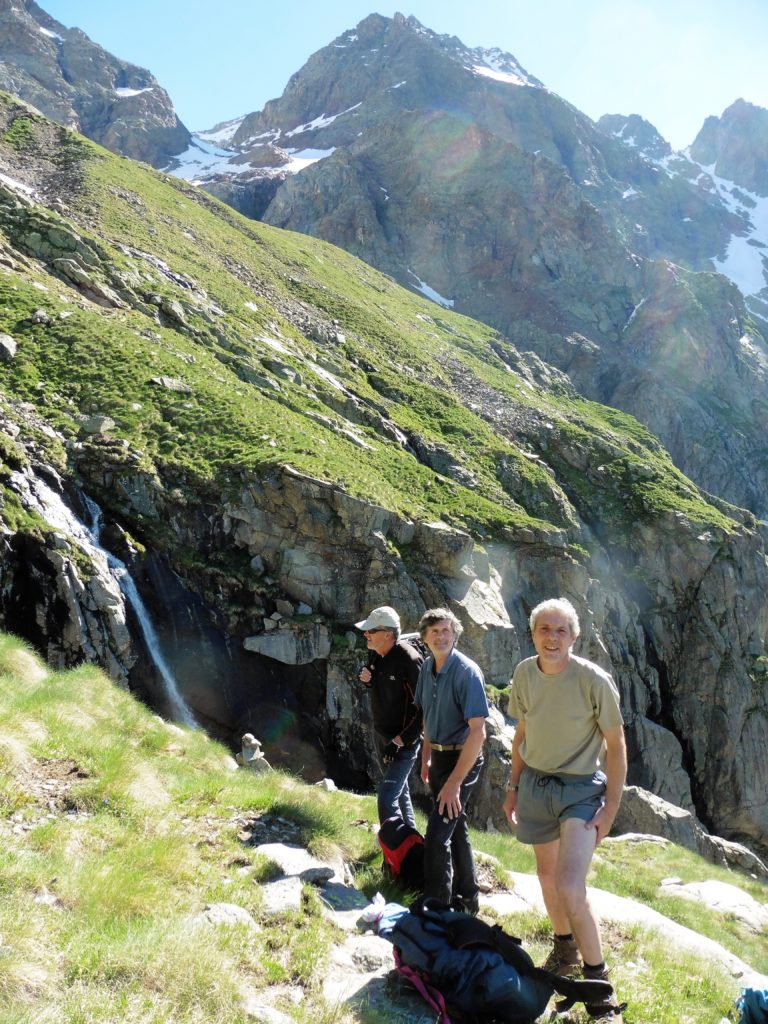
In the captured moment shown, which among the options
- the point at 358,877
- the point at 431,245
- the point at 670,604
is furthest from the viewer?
the point at 431,245

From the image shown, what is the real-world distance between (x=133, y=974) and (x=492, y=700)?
1714 centimetres

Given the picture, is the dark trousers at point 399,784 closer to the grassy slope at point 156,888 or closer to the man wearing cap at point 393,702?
the man wearing cap at point 393,702

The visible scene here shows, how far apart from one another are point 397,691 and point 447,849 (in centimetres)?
164

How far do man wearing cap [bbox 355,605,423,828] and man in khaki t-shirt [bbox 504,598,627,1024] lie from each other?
1.91m

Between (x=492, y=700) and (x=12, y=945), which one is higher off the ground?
(x=12, y=945)

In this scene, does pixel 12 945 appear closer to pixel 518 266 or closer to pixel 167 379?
pixel 167 379

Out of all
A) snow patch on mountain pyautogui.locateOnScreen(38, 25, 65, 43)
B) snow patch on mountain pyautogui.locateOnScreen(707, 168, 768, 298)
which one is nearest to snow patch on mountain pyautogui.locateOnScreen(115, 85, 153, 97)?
snow patch on mountain pyautogui.locateOnScreen(38, 25, 65, 43)

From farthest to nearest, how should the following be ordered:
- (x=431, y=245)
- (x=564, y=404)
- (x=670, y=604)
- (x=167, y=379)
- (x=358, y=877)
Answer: (x=431, y=245) < (x=564, y=404) < (x=670, y=604) < (x=167, y=379) < (x=358, y=877)

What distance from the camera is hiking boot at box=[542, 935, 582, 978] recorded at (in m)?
5.06

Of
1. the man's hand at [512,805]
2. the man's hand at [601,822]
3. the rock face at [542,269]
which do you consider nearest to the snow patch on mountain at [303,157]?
the rock face at [542,269]

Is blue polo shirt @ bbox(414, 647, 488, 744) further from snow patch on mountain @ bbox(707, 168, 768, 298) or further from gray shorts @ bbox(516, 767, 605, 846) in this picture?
snow patch on mountain @ bbox(707, 168, 768, 298)

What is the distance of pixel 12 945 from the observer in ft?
11.6

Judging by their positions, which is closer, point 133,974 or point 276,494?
point 133,974

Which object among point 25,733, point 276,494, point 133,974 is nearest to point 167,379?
point 276,494
